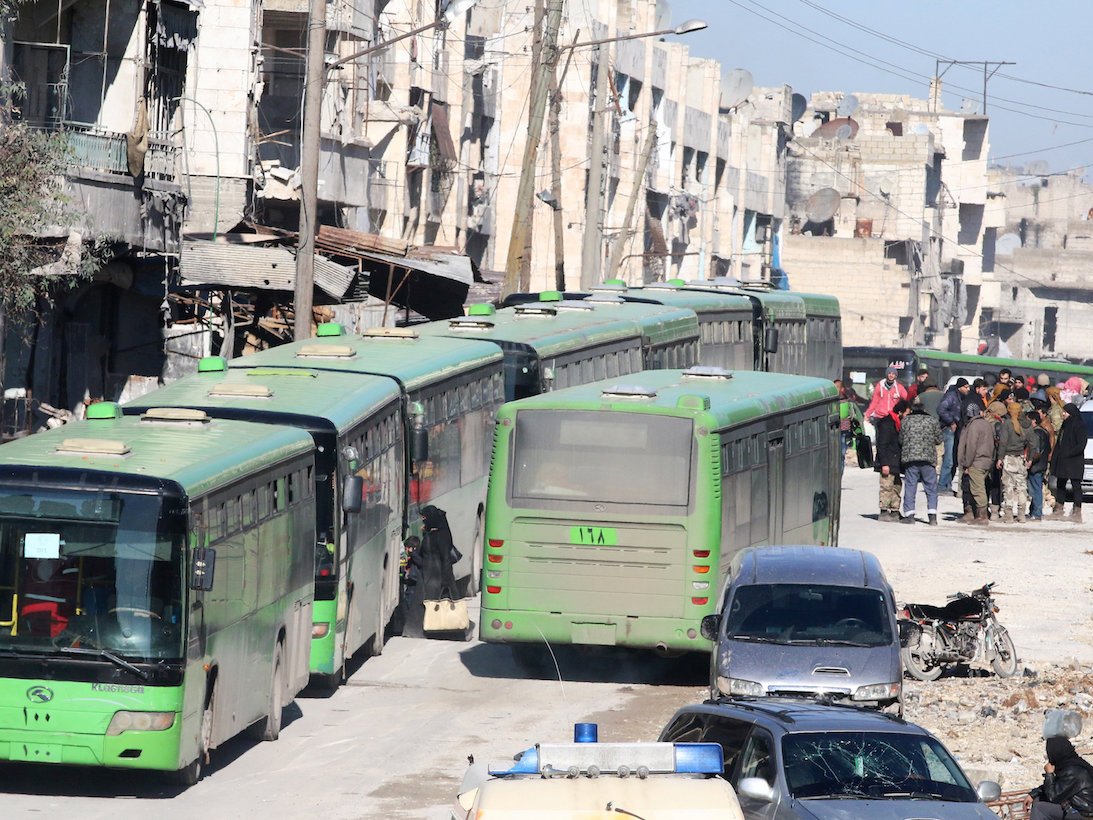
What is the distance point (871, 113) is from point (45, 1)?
83520 millimetres

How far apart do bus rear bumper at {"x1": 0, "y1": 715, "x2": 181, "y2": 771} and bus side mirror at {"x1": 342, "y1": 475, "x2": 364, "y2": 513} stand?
4612mm

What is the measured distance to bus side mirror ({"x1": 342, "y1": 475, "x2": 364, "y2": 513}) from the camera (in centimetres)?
1744

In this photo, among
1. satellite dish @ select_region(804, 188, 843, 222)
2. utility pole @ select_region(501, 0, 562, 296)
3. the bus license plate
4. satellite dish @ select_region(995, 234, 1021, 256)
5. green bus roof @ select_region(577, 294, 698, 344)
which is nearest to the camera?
the bus license plate

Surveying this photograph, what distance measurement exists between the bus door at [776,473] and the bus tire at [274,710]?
695cm

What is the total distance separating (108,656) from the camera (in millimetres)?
12883

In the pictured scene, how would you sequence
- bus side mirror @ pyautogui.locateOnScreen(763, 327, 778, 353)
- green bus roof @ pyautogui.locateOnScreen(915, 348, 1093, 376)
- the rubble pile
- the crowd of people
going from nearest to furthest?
1. the rubble pile
2. the crowd of people
3. bus side mirror @ pyautogui.locateOnScreen(763, 327, 778, 353)
4. green bus roof @ pyautogui.locateOnScreen(915, 348, 1093, 376)

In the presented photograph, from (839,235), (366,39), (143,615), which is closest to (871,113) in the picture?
(839,235)

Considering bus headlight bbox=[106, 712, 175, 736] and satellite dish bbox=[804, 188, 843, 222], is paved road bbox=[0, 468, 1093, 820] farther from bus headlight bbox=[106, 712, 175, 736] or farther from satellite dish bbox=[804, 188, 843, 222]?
satellite dish bbox=[804, 188, 843, 222]

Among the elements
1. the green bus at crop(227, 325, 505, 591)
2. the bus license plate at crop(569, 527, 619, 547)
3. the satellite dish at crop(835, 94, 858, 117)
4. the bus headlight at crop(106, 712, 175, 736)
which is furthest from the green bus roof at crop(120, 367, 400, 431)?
the satellite dish at crop(835, 94, 858, 117)

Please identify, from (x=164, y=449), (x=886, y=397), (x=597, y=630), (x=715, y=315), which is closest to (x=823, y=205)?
(x=886, y=397)

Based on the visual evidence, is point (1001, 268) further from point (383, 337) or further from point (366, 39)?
point (383, 337)

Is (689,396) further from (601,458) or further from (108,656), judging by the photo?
(108,656)

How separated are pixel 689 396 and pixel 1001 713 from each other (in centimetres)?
435

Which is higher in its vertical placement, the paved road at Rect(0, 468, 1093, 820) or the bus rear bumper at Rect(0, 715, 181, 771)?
the bus rear bumper at Rect(0, 715, 181, 771)
